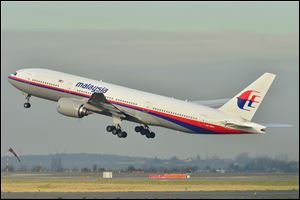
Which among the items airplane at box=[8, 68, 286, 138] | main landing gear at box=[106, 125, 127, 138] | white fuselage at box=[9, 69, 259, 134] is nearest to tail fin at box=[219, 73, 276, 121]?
airplane at box=[8, 68, 286, 138]

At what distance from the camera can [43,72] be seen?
311 ft

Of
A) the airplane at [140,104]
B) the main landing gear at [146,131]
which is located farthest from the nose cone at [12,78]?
the main landing gear at [146,131]

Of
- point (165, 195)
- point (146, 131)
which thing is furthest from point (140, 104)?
point (165, 195)

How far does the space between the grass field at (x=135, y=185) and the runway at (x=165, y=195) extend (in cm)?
493

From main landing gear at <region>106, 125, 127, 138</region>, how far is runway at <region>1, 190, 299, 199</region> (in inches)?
783

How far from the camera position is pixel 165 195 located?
225 ft

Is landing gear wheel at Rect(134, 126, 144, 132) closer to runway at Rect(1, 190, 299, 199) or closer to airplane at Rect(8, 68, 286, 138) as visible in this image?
airplane at Rect(8, 68, 286, 138)

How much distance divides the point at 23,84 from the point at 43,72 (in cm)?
316

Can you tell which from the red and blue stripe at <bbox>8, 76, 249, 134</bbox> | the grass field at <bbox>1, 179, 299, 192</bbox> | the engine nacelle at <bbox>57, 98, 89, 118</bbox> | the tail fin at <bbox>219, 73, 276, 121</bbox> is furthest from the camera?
the engine nacelle at <bbox>57, 98, 89, 118</bbox>

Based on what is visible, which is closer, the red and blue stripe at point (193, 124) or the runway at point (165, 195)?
the runway at point (165, 195)

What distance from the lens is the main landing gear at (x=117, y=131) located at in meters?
91.2

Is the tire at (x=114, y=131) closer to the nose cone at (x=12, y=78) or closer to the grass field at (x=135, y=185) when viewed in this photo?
the grass field at (x=135, y=185)

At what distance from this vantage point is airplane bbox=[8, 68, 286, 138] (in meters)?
83.4

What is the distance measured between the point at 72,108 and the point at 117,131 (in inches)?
221
